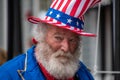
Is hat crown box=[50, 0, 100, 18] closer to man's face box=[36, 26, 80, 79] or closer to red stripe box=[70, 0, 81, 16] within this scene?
red stripe box=[70, 0, 81, 16]

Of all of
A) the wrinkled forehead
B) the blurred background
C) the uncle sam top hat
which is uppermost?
the uncle sam top hat

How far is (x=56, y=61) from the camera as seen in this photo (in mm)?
3066

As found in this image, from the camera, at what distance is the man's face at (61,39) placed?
9.87 ft

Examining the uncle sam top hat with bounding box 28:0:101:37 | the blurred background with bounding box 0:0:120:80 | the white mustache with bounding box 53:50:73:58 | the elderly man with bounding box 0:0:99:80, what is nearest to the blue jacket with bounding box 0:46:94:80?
the elderly man with bounding box 0:0:99:80

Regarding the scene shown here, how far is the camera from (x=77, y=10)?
3.08 metres

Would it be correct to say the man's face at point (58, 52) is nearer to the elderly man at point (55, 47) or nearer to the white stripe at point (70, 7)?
the elderly man at point (55, 47)

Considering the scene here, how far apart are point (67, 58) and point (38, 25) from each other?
327mm

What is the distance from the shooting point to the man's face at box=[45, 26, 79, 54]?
3008 millimetres

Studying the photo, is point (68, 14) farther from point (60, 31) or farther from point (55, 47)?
point (55, 47)

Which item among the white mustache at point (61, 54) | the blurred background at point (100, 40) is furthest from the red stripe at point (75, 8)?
the blurred background at point (100, 40)

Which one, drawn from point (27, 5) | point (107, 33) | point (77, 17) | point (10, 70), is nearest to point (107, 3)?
point (107, 33)

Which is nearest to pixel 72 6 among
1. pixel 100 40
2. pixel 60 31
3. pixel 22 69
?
pixel 60 31

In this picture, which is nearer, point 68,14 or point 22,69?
point 22,69

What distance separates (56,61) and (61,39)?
16 cm
